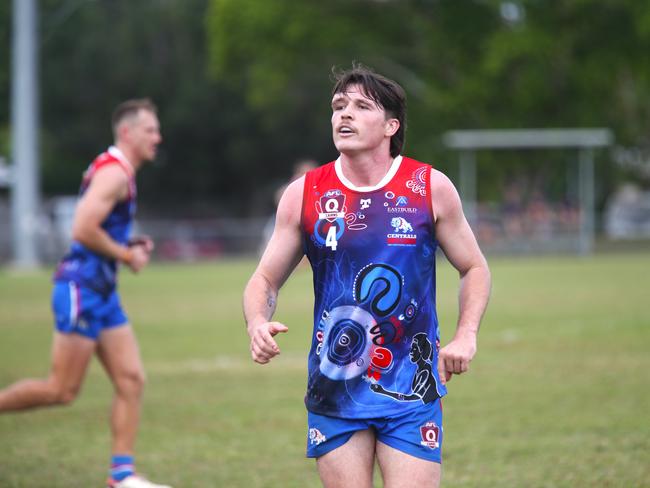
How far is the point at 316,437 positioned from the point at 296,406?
20.5ft

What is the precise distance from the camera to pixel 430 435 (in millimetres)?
4852

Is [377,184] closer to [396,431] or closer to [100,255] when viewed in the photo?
[396,431]

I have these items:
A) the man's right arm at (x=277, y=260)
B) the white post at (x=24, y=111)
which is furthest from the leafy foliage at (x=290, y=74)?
the man's right arm at (x=277, y=260)

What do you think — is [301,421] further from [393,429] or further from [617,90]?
[617,90]

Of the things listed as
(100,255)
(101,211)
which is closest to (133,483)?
(100,255)

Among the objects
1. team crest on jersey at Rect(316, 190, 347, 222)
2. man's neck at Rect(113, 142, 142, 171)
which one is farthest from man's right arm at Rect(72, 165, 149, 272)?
team crest on jersey at Rect(316, 190, 347, 222)

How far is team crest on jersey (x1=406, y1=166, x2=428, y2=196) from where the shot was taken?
4.93 metres

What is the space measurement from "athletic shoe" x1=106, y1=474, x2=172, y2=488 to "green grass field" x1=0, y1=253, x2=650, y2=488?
10.2 inches

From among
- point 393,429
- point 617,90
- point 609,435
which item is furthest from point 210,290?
point 617,90

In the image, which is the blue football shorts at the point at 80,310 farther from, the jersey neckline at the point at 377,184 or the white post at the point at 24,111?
the white post at the point at 24,111

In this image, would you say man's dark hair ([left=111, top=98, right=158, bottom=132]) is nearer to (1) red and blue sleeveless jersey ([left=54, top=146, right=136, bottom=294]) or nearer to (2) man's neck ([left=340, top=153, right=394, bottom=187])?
(1) red and blue sleeveless jersey ([left=54, top=146, right=136, bottom=294])

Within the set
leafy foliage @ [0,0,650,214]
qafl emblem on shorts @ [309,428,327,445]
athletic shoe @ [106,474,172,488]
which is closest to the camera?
qafl emblem on shorts @ [309,428,327,445]

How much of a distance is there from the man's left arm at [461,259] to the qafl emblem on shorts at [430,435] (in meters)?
0.20

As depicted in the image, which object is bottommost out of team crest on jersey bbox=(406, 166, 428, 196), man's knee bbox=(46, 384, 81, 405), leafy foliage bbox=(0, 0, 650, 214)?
man's knee bbox=(46, 384, 81, 405)
